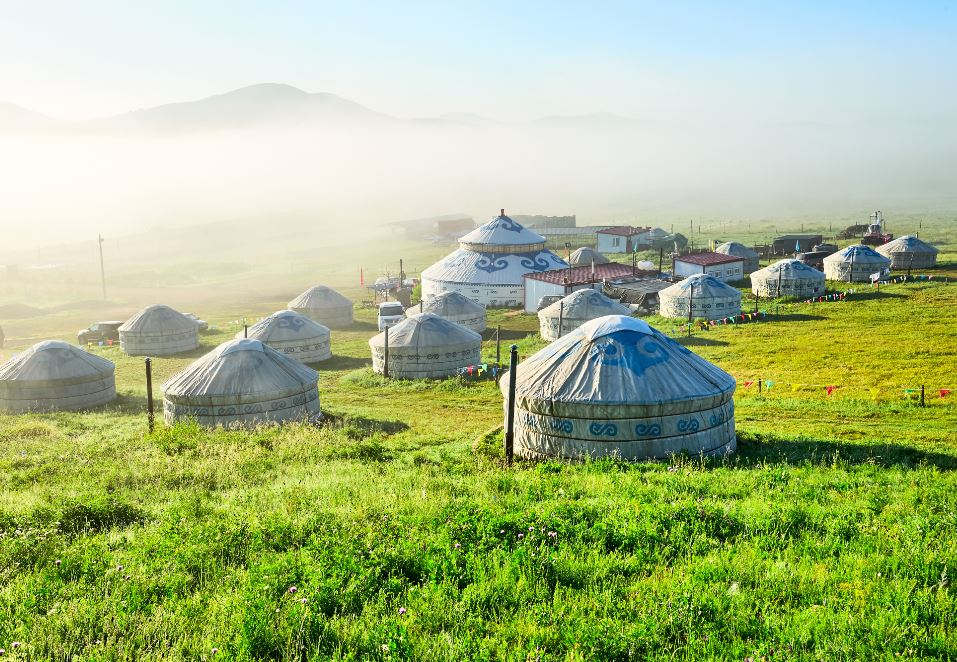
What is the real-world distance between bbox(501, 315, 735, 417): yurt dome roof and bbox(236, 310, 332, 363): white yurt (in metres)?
19.7

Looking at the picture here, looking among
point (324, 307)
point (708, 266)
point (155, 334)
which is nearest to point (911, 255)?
point (708, 266)

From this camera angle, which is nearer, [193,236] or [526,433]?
[526,433]

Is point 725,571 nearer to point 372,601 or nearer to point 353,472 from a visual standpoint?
point 372,601

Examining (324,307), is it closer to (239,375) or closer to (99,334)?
(99,334)

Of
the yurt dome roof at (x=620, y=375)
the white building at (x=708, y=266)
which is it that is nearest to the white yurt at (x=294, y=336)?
the yurt dome roof at (x=620, y=375)

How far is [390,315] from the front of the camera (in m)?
43.8

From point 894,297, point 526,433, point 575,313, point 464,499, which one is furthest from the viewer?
point 894,297

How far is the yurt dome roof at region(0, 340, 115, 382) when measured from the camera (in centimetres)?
2580

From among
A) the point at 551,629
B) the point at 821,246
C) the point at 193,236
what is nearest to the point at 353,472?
the point at 551,629

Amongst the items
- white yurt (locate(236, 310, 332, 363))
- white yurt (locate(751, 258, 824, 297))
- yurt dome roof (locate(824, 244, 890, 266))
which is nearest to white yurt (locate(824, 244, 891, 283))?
yurt dome roof (locate(824, 244, 890, 266))

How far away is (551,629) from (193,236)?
146913 millimetres

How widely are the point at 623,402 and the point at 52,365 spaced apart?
21.6 metres

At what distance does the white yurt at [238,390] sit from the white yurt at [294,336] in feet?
39.4

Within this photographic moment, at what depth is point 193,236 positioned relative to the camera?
460 ft
